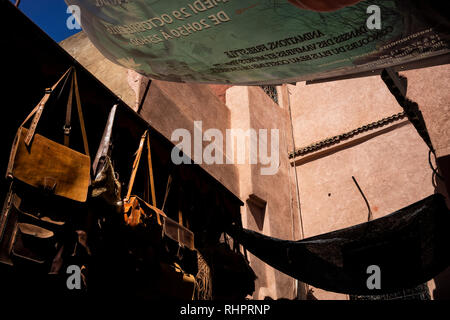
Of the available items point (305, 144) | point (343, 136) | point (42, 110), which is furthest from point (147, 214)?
point (305, 144)

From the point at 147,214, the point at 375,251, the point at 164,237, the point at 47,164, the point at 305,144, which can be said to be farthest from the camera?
the point at 305,144

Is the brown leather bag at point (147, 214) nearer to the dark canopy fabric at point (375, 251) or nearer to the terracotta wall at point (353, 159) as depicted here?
the dark canopy fabric at point (375, 251)

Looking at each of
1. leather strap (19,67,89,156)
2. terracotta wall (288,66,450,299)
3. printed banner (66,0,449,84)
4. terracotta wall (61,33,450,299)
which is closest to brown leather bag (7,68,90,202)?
leather strap (19,67,89,156)

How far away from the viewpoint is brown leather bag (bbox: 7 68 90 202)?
3.05 m

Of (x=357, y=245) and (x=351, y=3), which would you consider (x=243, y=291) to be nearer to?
(x=357, y=245)

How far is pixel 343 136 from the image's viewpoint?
1089 centimetres

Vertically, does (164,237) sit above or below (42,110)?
below

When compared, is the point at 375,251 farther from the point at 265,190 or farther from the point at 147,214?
the point at 265,190

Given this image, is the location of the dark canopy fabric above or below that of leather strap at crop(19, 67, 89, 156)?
below

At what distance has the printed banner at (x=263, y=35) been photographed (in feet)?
8.94

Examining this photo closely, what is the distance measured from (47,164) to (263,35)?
2.01m

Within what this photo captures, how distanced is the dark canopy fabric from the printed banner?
245cm

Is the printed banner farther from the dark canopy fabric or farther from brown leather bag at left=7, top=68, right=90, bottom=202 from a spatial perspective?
the dark canopy fabric
